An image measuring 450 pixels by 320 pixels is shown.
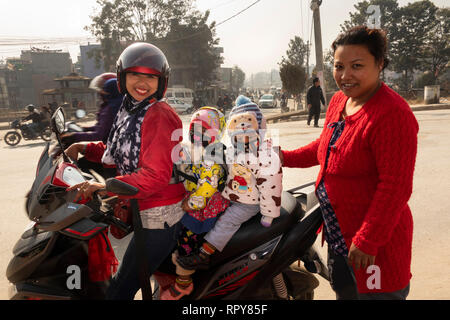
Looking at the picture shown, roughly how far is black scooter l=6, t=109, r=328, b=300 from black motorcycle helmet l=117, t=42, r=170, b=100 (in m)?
0.56

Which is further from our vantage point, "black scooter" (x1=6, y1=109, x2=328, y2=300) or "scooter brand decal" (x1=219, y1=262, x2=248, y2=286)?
"scooter brand decal" (x1=219, y1=262, x2=248, y2=286)

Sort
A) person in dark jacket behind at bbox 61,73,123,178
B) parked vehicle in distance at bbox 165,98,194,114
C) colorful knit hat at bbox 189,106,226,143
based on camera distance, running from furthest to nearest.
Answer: parked vehicle in distance at bbox 165,98,194,114, person in dark jacket behind at bbox 61,73,123,178, colorful knit hat at bbox 189,106,226,143

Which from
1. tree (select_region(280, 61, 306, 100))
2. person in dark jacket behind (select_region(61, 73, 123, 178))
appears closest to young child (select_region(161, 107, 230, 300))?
person in dark jacket behind (select_region(61, 73, 123, 178))

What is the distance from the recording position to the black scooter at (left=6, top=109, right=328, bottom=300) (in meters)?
1.58

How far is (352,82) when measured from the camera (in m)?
1.45

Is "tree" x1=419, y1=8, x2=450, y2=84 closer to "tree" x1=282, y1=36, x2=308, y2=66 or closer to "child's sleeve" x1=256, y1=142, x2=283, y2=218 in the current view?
"tree" x1=282, y1=36, x2=308, y2=66

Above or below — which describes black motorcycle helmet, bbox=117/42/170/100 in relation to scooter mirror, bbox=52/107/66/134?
above

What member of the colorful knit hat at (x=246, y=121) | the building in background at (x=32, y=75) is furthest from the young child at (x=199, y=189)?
the building in background at (x=32, y=75)

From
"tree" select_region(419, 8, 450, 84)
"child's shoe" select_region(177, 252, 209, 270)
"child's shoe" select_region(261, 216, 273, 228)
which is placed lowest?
"child's shoe" select_region(177, 252, 209, 270)

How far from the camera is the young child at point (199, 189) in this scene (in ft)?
5.35

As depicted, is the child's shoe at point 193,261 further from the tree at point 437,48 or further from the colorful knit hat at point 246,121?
the tree at point 437,48

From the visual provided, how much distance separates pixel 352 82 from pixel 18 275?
185cm

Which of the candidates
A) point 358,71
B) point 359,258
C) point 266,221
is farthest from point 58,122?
point 359,258
